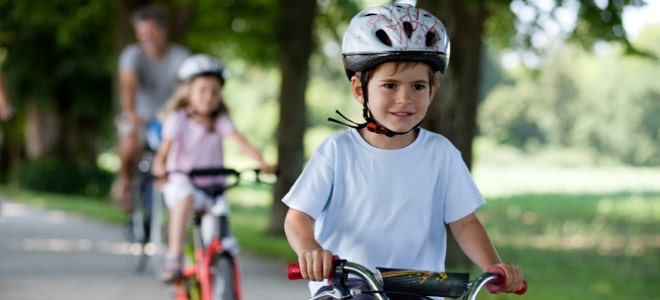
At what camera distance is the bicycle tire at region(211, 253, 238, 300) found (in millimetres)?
6332

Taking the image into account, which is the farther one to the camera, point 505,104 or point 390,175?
point 505,104

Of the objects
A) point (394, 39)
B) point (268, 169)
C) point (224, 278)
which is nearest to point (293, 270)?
point (394, 39)

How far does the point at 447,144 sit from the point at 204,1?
17.9 metres

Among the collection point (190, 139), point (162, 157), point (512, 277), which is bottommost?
point (512, 277)

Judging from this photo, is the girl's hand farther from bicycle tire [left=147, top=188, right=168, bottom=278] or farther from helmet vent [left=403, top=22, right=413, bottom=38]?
helmet vent [left=403, top=22, right=413, bottom=38]

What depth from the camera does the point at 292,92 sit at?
49.8 feet

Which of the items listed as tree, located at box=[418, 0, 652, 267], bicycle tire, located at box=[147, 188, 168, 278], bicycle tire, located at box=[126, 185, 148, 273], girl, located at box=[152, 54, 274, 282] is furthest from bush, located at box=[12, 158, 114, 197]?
girl, located at box=[152, 54, 274, 282]

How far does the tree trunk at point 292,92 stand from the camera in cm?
1500

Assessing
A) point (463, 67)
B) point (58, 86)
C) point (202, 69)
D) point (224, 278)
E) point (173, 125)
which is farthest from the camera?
point (58, 86)

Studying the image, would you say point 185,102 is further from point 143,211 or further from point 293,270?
point 293,270

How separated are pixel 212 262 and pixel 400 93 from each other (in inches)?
129

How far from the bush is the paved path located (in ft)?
70.2

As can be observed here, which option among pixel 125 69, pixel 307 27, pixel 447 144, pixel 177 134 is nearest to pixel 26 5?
pixel 307 27

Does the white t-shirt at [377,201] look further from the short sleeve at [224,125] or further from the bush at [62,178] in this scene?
the bush at [62,178]
